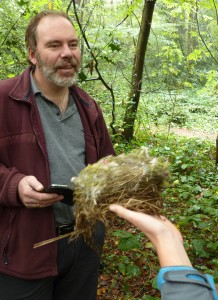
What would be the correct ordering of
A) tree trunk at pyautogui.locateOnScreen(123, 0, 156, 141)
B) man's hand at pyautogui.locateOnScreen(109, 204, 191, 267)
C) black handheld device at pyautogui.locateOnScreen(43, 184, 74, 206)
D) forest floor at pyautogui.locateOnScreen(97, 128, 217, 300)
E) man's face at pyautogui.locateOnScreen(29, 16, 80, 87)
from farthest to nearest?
tree trunk at pyautogui.locateOnScreen(123, 0, 156, 141), forest floor at pyautogui.locateOnScreen(97, 128, 217, 300), man's face at pyautogui.locateOnScreen(29, 16, 80, 87), black handheld device at pyautogui.locateOnScreen(43, 184, 74, 206), man's hand at pyautogui.locateOnScreen(109, 204, 191, 267)

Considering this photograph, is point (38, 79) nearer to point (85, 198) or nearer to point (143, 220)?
point (85, 198)

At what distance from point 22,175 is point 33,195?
19cm

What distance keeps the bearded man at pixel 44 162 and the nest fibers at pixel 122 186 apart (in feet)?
0.87

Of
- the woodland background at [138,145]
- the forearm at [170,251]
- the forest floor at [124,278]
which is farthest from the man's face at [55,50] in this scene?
the forest floor at [124,278]

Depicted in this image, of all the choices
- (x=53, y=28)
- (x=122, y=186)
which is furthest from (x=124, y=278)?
(x=53, y=28)

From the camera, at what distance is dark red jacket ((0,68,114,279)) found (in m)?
2.05

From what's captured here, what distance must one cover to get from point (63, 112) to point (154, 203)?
45.4 inches

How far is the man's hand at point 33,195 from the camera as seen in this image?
1858mm

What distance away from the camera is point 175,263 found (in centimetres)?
122

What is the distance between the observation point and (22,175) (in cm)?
200

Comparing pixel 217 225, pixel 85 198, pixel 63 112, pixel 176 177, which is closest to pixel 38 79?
pixel 63 112

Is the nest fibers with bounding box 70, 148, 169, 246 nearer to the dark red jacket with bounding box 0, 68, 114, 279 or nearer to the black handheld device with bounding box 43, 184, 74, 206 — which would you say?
the black handheld device with bounding box 43, 184, 74, 206

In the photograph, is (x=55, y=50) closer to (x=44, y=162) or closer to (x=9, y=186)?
(x=44, y=162)

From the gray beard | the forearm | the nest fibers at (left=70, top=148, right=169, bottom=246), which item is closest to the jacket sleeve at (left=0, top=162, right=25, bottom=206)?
the nest fibers at (left=70, top=148, right=169, bottom=246)
